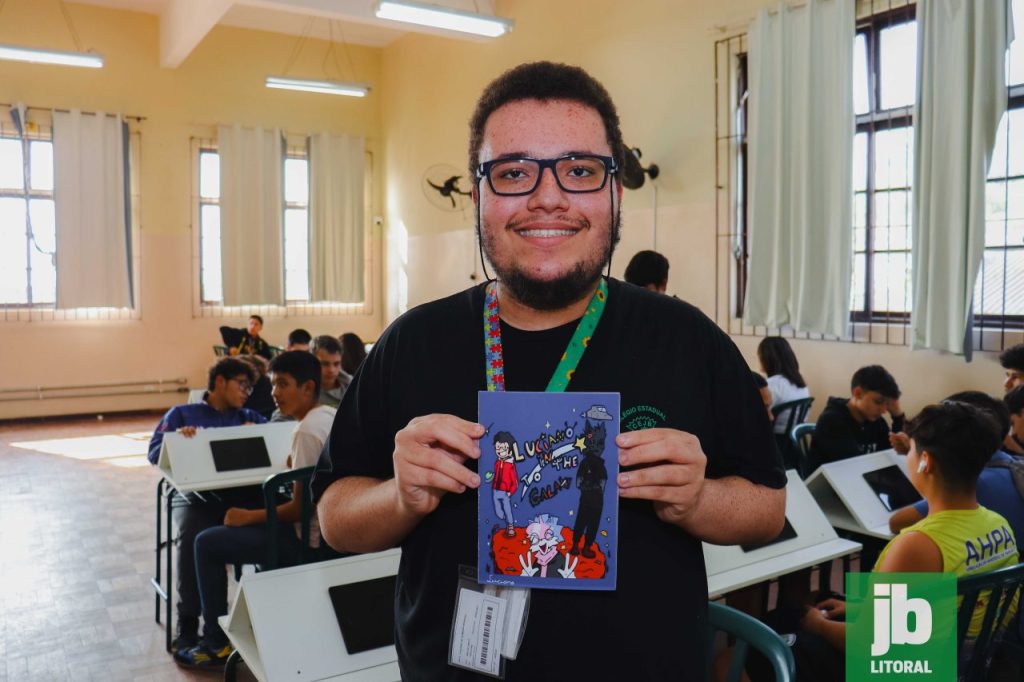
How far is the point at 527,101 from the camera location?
1.06 metres

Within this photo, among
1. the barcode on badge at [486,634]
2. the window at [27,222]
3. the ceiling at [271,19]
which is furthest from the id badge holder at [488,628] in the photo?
the window at [27,222]

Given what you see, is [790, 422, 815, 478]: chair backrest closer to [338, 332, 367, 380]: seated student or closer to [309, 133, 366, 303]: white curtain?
[338, 332, 367, 380]: seated student

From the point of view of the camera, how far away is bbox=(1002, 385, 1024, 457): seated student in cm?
300

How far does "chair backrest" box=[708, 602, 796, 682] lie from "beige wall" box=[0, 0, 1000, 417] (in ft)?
14.5

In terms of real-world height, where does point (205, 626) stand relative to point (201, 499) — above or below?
below

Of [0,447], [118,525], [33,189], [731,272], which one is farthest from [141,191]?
[731,272]

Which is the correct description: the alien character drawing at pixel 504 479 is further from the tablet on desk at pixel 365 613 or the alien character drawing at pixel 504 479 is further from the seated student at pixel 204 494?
the seated student at pixel 204 494

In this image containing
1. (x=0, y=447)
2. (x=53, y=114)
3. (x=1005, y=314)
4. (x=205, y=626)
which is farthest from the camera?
(x=53, y=114)

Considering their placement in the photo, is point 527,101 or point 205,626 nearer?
point 527,101

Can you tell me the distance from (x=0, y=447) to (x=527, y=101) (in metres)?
8.22

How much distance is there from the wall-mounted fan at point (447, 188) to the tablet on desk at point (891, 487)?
553 cm

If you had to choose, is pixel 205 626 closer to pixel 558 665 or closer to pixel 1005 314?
pixel 558 665

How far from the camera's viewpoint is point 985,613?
191 centimetres

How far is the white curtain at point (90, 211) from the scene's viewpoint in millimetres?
8859
